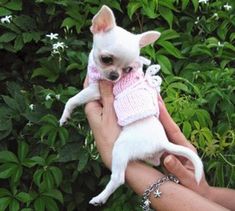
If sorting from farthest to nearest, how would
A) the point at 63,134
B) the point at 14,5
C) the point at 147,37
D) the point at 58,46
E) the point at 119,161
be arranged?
the point at 14,5
the point at 58,46
the point at 63,134
the point at 147,37
the point at 119,161

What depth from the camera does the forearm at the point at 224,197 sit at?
1.77 m

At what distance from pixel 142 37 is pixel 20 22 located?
0.66 meters

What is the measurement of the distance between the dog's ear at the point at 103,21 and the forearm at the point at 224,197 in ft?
1.61

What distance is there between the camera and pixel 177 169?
5.46ft

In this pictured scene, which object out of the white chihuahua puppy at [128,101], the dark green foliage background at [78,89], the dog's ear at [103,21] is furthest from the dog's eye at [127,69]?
the dark green foliage background at [78,89]

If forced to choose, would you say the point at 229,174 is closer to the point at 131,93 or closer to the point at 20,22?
the point at 131,93

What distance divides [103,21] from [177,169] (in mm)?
391

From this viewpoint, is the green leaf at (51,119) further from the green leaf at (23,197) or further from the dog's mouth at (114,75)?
the dog's mouth at (114,75)

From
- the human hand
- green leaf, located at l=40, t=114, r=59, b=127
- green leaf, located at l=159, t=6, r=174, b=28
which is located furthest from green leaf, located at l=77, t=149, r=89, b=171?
green leaf, located at l=159, t=6, r=174, b=28

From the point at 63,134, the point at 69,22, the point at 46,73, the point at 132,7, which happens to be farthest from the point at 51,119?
the point at 132,7

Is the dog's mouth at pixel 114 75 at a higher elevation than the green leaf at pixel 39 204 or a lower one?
higher

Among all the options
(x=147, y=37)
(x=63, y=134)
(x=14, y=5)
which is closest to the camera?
(x=147, y=37)

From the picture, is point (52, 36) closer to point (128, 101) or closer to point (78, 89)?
point (78, 89)

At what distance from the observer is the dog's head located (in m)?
1.64
